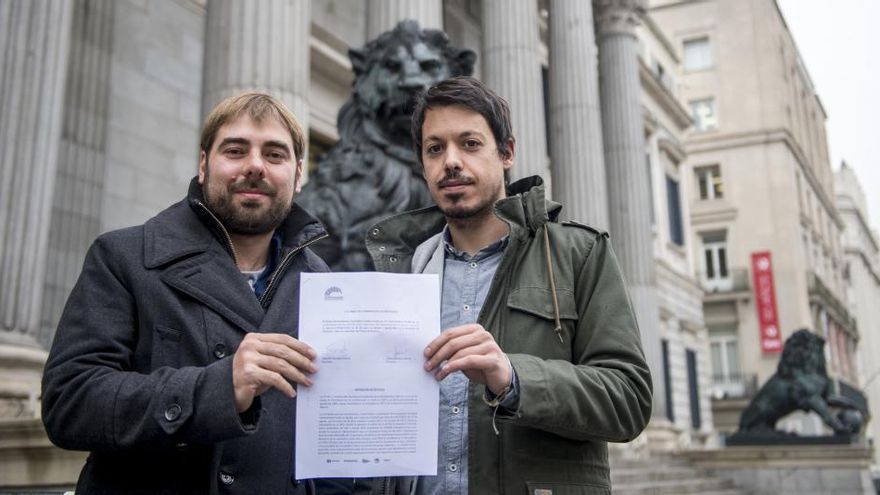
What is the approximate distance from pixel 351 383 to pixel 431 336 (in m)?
0.22

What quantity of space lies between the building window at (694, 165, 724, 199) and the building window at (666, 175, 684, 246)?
1420cm

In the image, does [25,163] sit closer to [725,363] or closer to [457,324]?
[457,324]

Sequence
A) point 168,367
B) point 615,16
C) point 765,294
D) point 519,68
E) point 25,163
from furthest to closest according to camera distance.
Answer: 1. point 765,294
2. point 615,16
3. point 519,68
4. point 25,163
5. point 168,367

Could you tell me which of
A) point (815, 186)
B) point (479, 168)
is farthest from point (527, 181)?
point (815, 186)

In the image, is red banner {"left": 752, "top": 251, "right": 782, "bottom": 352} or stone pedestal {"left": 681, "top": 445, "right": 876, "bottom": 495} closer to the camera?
stone pedestal {"left": 681, "top": 445, "right": 876, "bottom": 495}

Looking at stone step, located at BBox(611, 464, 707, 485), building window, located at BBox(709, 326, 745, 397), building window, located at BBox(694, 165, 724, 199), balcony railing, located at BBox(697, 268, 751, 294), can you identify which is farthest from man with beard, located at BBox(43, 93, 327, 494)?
building window, located at BBox(694, 165, 724, 199)

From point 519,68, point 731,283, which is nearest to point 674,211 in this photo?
point 731,283

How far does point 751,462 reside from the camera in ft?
53.7

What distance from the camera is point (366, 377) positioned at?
6.32ft

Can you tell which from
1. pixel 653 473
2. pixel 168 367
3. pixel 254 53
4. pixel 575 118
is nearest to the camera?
pixel 168 367

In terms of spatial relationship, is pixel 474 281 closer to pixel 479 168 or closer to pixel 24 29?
pixel 479 168

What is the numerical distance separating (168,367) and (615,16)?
2333cm

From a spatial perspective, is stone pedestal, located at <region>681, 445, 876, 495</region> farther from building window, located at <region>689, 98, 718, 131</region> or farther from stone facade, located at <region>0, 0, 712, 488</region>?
building window, located at <region>689, 98, 718, 131</region>

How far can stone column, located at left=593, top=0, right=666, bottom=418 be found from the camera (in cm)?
2102
